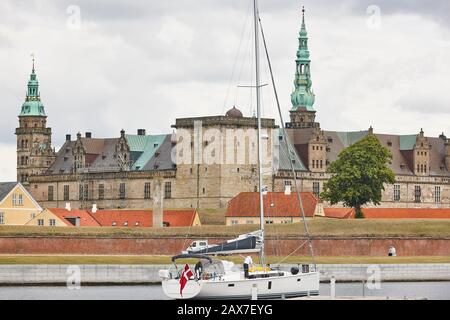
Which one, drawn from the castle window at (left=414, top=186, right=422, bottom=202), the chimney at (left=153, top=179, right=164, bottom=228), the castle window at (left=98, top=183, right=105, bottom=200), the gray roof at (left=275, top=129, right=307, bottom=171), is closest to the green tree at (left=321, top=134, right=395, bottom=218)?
the gray roof at (left=275, top=129, right=307, bottom=171)

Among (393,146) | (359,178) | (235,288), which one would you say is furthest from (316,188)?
(235,288)

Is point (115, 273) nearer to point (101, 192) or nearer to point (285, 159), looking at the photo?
point (285, 159)

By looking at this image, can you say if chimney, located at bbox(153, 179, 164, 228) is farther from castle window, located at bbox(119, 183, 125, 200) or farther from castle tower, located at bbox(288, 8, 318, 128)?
castle tower, located at bbox(288, 8, 318, 128)

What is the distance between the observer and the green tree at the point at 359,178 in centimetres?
13275

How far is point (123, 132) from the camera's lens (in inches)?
6289

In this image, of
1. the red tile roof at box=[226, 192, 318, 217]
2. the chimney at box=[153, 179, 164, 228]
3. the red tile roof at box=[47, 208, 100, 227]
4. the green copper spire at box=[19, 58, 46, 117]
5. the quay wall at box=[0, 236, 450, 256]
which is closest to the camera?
the quay wall at box=[0, 236, 450, 256]

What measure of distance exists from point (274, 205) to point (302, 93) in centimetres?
7067

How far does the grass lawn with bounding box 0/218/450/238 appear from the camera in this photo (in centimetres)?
10138

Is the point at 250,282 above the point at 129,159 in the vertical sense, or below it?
below

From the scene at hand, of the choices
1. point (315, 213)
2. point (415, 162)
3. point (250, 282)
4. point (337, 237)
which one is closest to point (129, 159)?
point (415, 162)

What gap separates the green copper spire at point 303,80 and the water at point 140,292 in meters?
97.8

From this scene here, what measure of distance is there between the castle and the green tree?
664cm
